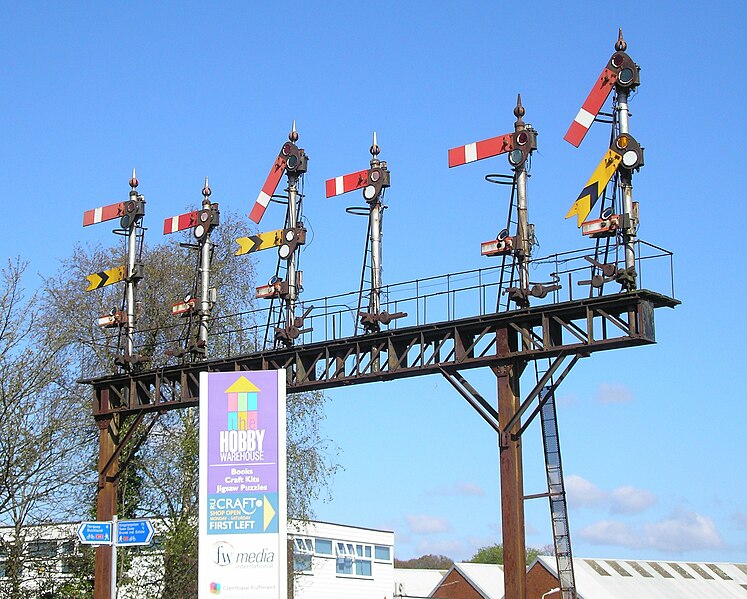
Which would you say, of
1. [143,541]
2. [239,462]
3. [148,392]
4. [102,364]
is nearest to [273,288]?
[148,392]

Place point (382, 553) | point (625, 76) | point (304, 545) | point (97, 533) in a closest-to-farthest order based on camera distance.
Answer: point (97, 533) → point (625, 76) → point (304, 545) → point (382, 553)

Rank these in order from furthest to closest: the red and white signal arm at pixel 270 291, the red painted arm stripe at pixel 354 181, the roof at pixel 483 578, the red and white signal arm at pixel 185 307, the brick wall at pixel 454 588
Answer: the brick wall at pixel 454 588 < the roof at pixel 483 578 < the red and white signal arm at pixel 185 307 < the red and white signal arm at pixel 270 291 < the red painted arm stripe at pixel 354 181

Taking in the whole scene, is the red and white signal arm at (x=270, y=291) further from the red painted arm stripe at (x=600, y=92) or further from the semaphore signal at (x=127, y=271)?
the red painted arm stripe at (x=600, y=92)

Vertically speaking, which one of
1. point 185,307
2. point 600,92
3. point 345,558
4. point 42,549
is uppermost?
point 600,92

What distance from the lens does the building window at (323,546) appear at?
57.9m

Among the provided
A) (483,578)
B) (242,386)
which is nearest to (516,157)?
(242,386)

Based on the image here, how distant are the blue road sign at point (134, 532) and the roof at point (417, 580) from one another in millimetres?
48920

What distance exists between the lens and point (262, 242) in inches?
1501

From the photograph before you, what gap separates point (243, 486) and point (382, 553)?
36633mm

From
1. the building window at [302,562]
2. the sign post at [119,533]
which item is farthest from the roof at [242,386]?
the building window at [302,562]

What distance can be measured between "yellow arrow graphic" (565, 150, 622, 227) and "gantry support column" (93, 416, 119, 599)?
17.5 meters

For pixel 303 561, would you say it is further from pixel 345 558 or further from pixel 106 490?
pixel 106 490

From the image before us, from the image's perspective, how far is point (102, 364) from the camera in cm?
4875

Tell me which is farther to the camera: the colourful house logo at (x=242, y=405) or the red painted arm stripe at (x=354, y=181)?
the red painted arm stripe at (x=354, y=181)
